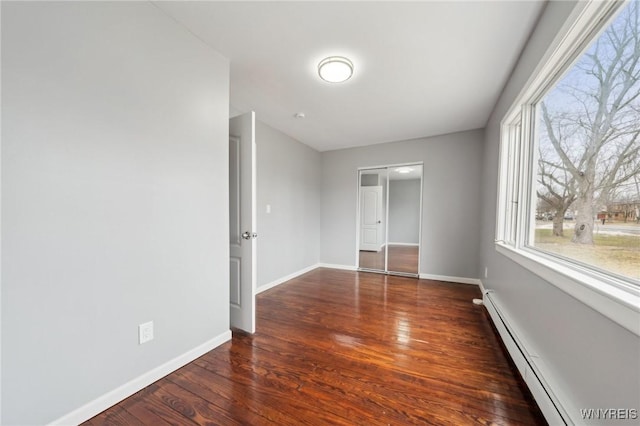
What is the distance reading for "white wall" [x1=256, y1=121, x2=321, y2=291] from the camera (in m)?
3.38

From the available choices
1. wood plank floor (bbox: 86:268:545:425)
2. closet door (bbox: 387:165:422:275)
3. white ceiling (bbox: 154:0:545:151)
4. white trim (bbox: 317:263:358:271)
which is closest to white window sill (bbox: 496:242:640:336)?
wood plank floor (bbox: 86:268:545:425)

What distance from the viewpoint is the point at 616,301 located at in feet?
2.67

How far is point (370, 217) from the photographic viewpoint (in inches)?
198

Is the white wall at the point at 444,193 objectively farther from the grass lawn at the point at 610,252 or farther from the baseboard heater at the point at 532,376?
the grass lawn at the point at 610,252

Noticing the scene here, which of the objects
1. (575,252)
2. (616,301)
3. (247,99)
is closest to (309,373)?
(616,301)

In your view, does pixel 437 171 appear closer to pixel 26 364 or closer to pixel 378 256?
pixel 378 256

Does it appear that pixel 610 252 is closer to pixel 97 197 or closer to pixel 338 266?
pixel 97 197

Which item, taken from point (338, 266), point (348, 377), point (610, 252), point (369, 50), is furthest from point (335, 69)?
point (338, 266)

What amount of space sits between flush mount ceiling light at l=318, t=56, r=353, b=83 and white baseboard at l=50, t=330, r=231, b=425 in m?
2.50

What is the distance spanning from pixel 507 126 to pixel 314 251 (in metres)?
3.56

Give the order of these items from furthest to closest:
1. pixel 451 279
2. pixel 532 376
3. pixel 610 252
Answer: pixel 451 279 < pixel 532 376 < pixel 610 252

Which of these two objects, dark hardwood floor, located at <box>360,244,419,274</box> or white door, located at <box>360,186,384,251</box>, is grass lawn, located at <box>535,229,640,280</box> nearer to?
dark hardwood floor, located at <box>360,244,419,274</box>

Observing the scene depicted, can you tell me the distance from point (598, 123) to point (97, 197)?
102 inches

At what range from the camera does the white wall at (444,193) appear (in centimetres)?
367
